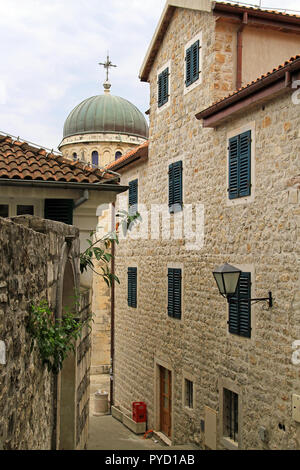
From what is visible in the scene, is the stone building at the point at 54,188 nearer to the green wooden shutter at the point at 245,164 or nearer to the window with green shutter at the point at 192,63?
the green wooden shutter at the point at 245,164

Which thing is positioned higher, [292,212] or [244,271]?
[292,212]

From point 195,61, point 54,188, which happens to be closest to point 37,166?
point 54,188

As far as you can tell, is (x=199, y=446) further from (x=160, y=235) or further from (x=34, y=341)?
(x=34, y=341)

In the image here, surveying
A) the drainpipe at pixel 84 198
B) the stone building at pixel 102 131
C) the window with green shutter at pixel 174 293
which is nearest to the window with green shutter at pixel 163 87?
the window with green shutter at pixel 174 293

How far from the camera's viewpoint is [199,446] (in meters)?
11.6

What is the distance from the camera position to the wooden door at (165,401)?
13.7 metres

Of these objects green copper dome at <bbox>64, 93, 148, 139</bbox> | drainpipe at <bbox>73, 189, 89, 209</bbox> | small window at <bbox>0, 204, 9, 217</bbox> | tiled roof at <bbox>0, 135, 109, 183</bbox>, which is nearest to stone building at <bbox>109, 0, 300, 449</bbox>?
tiled roof at <bbox>0, 135, 109, 183</bbox>

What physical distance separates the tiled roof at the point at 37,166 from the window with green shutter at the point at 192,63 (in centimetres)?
385

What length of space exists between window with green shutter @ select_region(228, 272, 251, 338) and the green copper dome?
26.3 meters

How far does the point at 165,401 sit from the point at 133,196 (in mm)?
6019

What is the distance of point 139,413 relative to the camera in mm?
14711

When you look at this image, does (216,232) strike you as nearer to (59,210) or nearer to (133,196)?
(59,210)

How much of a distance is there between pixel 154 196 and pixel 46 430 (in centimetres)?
1010
